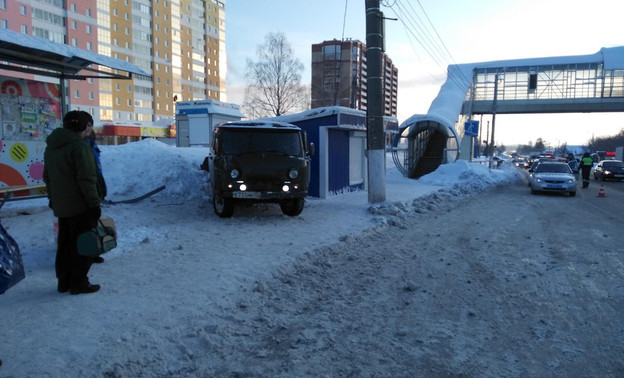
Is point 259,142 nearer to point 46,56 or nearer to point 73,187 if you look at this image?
point 46,56

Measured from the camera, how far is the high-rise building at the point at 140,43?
5531 cm

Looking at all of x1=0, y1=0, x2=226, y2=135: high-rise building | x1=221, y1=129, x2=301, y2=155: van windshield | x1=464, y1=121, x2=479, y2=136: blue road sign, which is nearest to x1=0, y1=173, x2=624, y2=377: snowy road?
x1=221, y1=129, x2=301, y2=155: van windshield

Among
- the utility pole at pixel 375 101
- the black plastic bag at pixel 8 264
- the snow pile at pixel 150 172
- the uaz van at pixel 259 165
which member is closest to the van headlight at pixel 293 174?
the uaz van at pixel 259 165

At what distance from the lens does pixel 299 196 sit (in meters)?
9.94

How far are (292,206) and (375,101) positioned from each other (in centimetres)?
408

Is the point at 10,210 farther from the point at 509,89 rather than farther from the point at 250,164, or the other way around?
the point at 509,89

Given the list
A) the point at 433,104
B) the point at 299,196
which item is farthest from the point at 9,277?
the point at 433,104

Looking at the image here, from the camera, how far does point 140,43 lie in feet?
238

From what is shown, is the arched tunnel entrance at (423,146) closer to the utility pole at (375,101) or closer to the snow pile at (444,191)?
the snow pile at (444,191)

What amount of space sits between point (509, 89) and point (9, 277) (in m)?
50.9

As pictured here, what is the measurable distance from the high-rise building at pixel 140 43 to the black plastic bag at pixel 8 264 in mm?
44550

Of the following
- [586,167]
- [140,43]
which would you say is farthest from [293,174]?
[140,43]

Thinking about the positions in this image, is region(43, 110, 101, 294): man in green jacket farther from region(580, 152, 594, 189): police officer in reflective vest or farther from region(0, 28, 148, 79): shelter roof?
region(580, 152, 594, 189): police officer in reflective vest

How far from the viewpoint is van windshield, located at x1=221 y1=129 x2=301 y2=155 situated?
10000 millimetres
